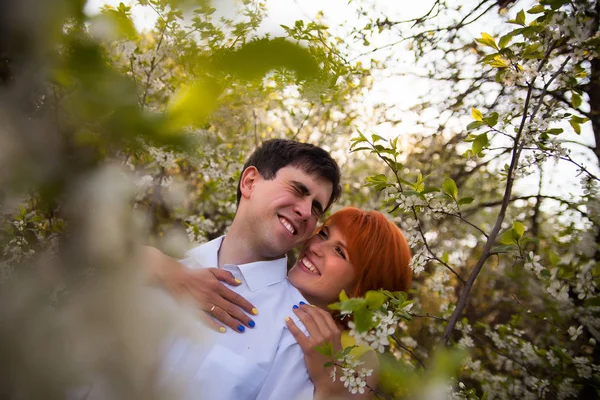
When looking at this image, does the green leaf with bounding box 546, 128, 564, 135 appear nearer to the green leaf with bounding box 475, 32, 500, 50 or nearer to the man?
the green leaf with bounding box 475, 32, 500, 50

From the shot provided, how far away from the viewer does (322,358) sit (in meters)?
1.52

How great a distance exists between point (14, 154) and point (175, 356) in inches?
9.9

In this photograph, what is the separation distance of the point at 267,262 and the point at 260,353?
1.41 feet

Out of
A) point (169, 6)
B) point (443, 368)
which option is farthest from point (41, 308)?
point (443, 368)

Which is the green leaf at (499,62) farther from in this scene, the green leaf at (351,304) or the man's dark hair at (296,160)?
the green leaf at (351,304)

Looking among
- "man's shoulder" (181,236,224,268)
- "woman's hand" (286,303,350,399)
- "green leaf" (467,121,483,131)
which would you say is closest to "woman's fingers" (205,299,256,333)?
"woman's hand" (286,303,350,399)

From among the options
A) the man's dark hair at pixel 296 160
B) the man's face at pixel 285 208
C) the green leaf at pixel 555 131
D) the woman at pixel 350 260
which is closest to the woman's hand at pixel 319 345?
the woman at pixel 350 260

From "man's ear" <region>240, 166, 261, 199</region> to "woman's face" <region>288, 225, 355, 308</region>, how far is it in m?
0.39

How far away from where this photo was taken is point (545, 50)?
1580mm

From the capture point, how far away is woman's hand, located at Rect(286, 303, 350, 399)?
1.46 metres

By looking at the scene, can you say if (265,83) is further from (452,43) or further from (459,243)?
(459,243)

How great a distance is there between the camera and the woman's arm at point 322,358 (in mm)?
1456

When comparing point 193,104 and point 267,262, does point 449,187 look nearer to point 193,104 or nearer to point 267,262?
point 267,262

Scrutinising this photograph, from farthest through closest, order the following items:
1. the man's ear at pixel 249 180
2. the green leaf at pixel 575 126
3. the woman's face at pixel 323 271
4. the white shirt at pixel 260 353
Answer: the man's ear at pixel 249 180 < the woman's face at pixel 323 271 < the green leaf at pixel 575 126 < the white shirt at pixel 260 353
